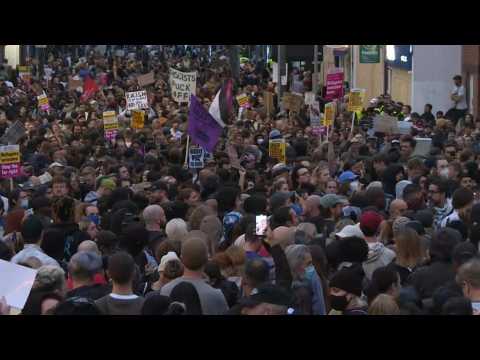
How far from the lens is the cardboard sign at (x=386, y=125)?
18.2 meters

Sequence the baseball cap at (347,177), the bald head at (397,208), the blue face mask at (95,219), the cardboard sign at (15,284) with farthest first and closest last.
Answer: the baseball cap at (347,177)
the blue face mask at (95,219)
the bald head at (397,208)
the cardboard sign at (15,284)

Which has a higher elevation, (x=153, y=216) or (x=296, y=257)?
(x=153, y=216)

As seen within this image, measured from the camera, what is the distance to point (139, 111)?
20172 millimetres

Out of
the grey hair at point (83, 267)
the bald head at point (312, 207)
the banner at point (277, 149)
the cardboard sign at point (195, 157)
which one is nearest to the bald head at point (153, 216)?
the bald head at point (312, 207)

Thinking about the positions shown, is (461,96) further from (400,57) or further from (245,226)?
(245,226)

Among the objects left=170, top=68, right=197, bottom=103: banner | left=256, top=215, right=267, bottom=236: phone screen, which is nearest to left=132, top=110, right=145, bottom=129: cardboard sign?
left=170, top=68, right=197, bottom=103: banner

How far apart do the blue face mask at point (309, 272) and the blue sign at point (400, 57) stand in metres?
24.1

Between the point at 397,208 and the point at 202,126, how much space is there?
5.12 metres

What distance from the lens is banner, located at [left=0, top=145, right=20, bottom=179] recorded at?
12.8 metres

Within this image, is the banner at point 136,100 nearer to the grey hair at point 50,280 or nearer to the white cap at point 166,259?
the white cap at point 166,259

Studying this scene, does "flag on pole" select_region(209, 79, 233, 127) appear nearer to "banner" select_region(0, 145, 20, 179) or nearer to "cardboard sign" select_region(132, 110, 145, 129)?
"cardboard sign" select_region(132, 110, 145, 129)

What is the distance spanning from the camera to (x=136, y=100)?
819 inches

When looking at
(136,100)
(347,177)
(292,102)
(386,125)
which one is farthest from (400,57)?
(347,177)
